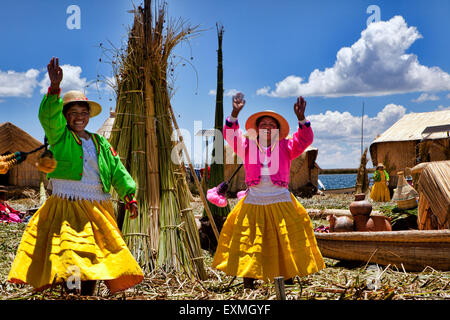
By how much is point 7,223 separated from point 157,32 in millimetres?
4486

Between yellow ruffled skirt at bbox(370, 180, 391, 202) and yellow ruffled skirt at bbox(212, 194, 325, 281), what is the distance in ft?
31.6

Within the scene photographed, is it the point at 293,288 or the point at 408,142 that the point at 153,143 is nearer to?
the point at 293,288

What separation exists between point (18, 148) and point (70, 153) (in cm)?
1153

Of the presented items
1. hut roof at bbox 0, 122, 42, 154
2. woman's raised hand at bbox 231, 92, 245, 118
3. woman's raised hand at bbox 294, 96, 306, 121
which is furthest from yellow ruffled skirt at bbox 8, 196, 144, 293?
hut roof at bbox 0, 122, 42, 154

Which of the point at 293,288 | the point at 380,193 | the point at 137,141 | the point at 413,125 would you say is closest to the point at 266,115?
the point at 137,141

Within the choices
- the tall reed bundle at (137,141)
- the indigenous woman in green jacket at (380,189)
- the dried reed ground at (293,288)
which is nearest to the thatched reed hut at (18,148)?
the dried reed ground at (293,288)

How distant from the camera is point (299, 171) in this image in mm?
16328

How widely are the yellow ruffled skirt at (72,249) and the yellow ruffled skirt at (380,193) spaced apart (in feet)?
35.2

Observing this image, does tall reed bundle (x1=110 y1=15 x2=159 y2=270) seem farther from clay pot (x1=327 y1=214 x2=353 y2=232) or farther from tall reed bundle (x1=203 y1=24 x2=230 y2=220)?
clay pot (x1=327 y1=214 x2=353 y2=232)

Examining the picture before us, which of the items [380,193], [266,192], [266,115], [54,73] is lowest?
[380,193]

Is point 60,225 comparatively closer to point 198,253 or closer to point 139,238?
point 139,238

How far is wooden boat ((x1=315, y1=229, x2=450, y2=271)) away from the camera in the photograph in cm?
427

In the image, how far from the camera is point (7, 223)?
6996 millimetres

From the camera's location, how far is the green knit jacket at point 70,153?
283 centimetres
